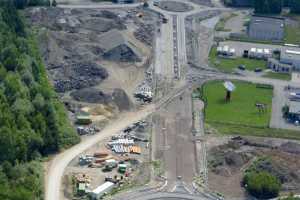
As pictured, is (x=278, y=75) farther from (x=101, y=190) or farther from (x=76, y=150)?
(x=101, y=190)

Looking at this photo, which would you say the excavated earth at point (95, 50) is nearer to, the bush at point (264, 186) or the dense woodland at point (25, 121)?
the dense woodland at point (25, 121)

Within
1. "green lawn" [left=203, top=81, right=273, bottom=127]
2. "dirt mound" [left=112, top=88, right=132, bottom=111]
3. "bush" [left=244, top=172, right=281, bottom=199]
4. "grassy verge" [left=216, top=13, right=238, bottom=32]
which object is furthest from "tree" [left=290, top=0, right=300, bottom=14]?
"bush" [left=244, top=172, right=281, bottom=199]

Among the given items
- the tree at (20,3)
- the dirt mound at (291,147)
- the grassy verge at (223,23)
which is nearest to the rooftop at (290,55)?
the grassy verge at (223,23)

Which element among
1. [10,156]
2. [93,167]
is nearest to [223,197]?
[93,167]

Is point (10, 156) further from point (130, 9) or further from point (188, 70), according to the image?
point (130, 9)

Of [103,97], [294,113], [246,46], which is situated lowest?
[294,113]

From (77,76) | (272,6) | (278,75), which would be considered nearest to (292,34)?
(272,6)
